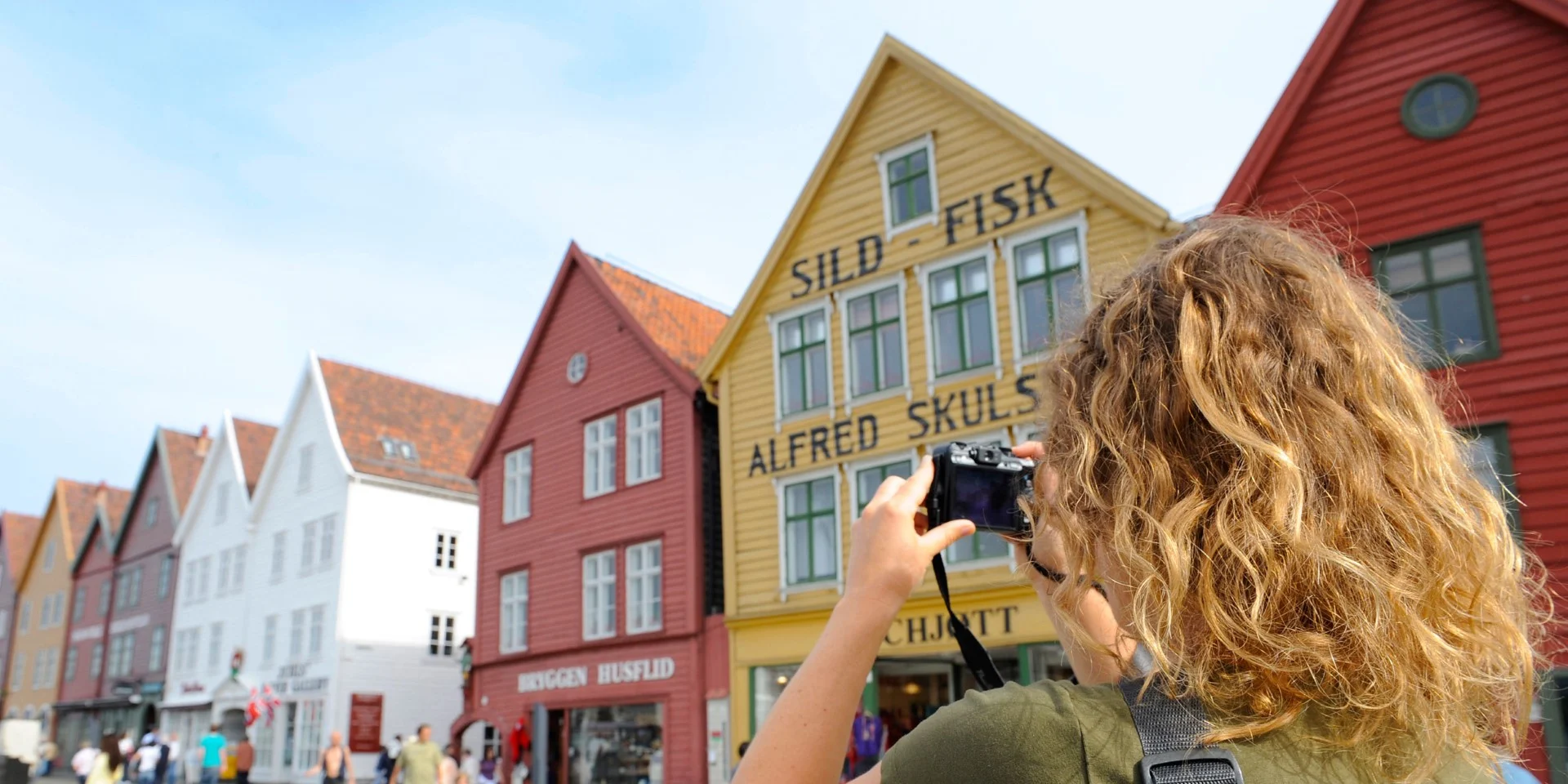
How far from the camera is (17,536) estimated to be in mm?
60000

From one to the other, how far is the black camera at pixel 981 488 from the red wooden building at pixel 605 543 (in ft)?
63.8

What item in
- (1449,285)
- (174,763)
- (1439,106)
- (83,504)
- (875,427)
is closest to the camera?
(1449,285)

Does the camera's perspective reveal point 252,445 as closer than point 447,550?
No

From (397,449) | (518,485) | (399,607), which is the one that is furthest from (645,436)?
(397,449)

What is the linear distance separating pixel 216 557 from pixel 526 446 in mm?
18232

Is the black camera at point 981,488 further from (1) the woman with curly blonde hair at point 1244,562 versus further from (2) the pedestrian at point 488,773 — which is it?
(2) the pedestrian at point 488,773

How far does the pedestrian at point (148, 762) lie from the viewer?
83.8 ft

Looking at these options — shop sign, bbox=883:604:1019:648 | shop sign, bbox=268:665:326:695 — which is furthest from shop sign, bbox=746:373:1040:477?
shop sign, bbox=268:665:326:695

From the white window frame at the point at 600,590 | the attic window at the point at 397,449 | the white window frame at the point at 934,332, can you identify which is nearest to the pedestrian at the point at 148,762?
the attic window at the point at 397,449

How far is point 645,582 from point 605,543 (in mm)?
1367

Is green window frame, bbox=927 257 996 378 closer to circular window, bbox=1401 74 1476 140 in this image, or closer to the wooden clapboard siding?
the wooden clapboard siding

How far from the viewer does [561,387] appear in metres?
25.9

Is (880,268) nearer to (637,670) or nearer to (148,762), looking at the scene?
(637,670)

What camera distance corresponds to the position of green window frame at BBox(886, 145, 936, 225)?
19859 millimetres
